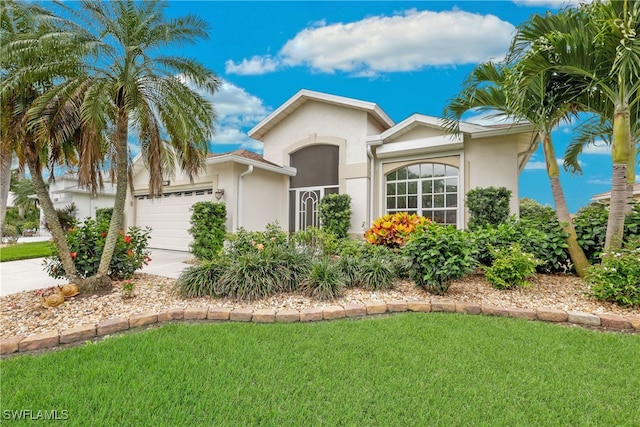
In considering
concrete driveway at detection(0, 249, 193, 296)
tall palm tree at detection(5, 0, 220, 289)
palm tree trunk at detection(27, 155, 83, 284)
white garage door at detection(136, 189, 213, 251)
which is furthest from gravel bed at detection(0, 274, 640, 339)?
white garage door at detection(136, 189, 213, 251)

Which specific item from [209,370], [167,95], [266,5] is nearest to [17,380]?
[209,370]

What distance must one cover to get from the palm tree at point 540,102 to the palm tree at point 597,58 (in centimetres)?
31

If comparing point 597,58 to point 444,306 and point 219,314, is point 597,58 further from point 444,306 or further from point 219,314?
point 219,314

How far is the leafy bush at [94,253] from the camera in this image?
5.89 meters

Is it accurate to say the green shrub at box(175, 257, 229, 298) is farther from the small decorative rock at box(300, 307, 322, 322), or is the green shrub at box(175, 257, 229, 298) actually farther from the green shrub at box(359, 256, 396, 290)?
the green shrub at box(359, 256, 396, 290)

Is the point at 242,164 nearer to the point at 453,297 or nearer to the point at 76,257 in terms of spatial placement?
the point at 76,257

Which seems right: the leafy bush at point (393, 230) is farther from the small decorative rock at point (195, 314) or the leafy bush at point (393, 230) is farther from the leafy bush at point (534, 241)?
the small decorative rock at point (195, 314)

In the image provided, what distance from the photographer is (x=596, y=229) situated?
20.7 ft

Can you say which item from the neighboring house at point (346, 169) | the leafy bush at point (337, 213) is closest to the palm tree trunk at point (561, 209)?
the neighboring house at point (346, 169)

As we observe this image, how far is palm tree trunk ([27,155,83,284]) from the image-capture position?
523cm

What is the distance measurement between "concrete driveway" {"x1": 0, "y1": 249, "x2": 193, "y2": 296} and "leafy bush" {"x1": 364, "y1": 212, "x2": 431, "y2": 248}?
17.2 ft

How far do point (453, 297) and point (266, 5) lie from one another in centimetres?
865

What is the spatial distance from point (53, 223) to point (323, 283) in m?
4.96

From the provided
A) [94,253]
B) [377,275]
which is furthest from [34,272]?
[377,275]
